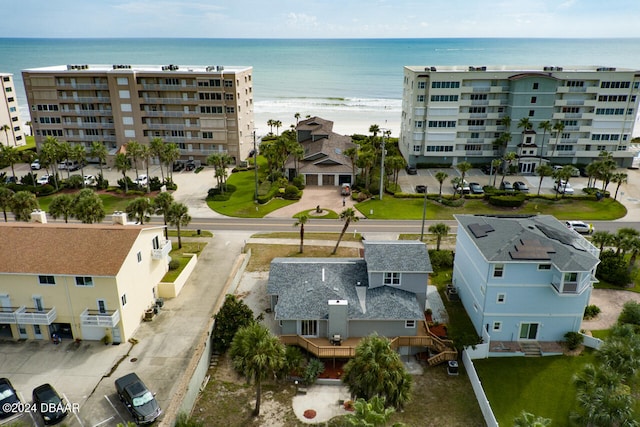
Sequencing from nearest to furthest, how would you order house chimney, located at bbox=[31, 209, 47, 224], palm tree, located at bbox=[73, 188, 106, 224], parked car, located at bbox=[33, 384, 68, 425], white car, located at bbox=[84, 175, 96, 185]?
parked car, located at bbox=[33, 384, 68, 425] < house chimney, located at bbox=[31, 209, 47, 224] < palm tree, located at bbox=[73, 188, 106, 224] < white car, located at bbox=[84, 175, 96, 185]

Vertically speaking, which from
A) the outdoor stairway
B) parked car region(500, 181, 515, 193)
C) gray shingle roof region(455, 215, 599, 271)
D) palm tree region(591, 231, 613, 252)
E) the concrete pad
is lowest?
the concrete pad

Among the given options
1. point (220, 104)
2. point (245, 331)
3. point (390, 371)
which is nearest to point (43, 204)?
point (220, 104)

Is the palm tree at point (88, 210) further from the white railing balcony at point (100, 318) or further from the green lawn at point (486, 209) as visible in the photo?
the green lawn at point (486, 209)

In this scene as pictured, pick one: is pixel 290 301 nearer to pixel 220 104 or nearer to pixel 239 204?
pixel 239 204

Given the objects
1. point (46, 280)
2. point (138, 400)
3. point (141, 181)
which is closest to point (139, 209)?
point (46, 280)

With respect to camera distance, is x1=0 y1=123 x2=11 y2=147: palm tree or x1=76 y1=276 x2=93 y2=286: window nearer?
x1=76 y1=276 x2=93 y2=286: window

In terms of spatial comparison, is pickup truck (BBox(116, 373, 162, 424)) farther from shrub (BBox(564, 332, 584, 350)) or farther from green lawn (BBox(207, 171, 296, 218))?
green lawn (BBox(207, 171, 296, 218))

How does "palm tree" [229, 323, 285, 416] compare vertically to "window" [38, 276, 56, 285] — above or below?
below

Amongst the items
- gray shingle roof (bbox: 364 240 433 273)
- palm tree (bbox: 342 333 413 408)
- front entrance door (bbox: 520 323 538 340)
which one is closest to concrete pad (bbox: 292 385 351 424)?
palm tree (bbox: 342 333 413 408)
